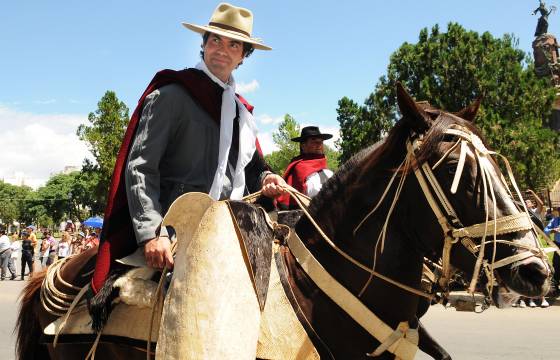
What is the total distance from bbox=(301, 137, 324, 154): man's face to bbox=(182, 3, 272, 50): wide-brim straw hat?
4.41 metres

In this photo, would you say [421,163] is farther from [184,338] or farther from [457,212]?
[184,338]

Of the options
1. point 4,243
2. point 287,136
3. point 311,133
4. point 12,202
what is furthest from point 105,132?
point 12,202

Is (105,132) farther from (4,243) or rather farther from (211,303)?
(211,303)

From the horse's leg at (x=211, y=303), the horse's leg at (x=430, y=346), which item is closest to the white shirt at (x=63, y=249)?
the horse's leg at (x=430, y=346)

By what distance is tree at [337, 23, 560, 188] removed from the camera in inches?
1251

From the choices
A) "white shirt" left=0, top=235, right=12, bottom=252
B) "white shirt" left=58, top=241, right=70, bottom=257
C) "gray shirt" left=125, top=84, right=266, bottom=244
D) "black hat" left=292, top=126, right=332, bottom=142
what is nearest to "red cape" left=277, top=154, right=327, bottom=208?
"black hat" left=292, top=126, right=332, bottom=142

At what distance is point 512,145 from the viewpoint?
3150 centimetres

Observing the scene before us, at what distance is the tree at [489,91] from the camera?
31.8 meters

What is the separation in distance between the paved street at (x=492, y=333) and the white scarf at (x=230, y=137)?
5.01 meters

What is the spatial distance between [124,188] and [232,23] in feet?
3.66

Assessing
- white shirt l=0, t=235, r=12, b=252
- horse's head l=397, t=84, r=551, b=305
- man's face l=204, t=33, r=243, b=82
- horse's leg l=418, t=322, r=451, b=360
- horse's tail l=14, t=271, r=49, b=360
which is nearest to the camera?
horse's head l=397, t=84, r=551, b=305

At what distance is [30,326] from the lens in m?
4.30

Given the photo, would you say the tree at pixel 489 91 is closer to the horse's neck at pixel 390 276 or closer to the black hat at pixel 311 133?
the black hat at pixel 311 133

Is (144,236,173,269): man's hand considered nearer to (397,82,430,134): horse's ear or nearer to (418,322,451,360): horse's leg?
(397,82,430,134): horse's ear
